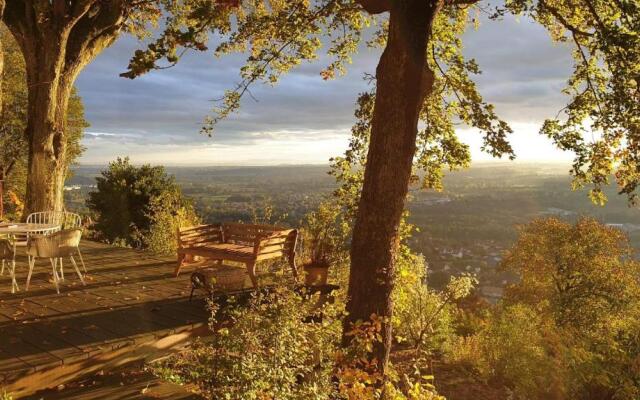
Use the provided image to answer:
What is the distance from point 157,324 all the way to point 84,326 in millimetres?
759

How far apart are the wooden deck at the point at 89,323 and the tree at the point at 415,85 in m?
2.13

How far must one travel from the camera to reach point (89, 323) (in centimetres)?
561


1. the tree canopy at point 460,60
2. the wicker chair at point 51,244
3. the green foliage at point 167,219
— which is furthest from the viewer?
the green foliage at point 167,219

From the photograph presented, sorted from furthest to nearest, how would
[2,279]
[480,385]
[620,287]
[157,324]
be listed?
[620,287] < [480,385] < [2,279] < [157,324]

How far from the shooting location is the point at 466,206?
60.9 m

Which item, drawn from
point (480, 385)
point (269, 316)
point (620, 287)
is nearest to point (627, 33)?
point (269, 316)

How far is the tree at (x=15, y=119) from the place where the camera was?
21.2 meters

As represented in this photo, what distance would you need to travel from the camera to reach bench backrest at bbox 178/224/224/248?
7686 millimetres

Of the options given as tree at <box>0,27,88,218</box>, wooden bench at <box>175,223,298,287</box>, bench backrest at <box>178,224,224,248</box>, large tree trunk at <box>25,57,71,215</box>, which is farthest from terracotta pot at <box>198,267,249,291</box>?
tree at <box>0,27,88,218</box>

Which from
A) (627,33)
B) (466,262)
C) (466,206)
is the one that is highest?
(627,33)

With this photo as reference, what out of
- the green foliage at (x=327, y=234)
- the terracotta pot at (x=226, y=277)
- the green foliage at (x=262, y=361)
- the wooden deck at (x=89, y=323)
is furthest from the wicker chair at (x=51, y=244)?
the green foliage at (x=327, y=234)

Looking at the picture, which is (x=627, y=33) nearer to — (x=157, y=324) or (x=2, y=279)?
(x=157, y=324)

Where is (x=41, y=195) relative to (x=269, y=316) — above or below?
above

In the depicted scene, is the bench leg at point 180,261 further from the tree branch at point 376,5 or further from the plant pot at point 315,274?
the tree branch at point 376,5
